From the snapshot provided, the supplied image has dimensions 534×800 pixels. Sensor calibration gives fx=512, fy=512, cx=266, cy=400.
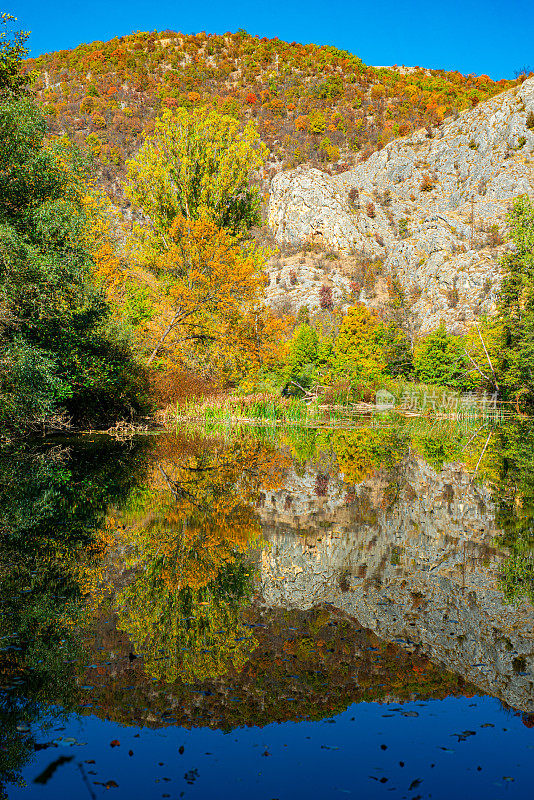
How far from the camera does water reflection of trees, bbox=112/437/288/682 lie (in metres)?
3.86

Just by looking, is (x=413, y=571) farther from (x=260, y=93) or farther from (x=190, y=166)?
(x=260, y=93)

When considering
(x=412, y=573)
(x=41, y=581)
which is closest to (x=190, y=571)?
(x=41, y=581)

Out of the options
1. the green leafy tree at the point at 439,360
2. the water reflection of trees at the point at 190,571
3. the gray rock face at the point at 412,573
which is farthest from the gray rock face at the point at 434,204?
the water reflection of trees at the point at 190,571

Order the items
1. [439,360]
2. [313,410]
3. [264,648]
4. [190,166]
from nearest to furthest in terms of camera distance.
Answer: [264,648]
[313,410]
[190,166]
[439,360]

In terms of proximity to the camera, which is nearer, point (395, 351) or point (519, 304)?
point (519, 304)

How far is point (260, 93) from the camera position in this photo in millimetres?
93312

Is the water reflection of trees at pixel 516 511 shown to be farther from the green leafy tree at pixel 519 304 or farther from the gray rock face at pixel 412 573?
the green leafy tree at pixel 519 304

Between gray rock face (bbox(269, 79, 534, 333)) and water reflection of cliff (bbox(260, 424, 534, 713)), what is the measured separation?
53364mm

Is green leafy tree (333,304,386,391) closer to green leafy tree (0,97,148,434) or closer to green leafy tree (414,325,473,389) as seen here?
green leafy tree (414,325,473,389)

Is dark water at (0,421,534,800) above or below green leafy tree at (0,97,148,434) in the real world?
below

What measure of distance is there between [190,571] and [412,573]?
2417 mm

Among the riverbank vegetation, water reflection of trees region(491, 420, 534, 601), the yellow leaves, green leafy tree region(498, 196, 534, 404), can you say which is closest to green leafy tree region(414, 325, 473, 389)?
the riverbank vegetation

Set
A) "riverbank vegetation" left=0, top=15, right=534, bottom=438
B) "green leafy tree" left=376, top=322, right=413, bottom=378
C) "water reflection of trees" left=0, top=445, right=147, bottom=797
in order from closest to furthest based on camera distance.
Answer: "water reflection of trees" left=0, top=445, right=147, bottom=797 → "riverbank vegetation" left=0, top=15, right=534, bottom=438 → "green leafy tree" left=376, top=322, right=413, bottom=378

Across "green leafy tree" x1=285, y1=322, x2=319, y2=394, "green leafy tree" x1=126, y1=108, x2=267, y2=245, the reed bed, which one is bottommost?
the reed bed
